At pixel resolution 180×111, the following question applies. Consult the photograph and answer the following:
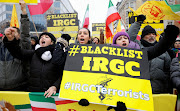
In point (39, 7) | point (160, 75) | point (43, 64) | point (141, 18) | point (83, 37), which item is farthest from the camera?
point (39, 7)

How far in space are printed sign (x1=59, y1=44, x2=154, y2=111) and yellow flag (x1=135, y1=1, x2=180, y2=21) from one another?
2053mm

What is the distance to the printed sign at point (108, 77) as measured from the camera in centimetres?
176

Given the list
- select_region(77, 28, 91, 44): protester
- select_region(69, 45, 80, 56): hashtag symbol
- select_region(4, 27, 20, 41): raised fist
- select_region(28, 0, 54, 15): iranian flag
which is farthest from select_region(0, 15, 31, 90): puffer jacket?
select_region(28, 0, 54, 15): iranian flag

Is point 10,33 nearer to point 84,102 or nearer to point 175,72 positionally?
point 84,102

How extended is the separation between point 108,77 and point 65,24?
7850 mm

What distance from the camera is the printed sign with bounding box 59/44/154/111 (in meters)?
1.76

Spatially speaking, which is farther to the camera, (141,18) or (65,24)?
(65,24)

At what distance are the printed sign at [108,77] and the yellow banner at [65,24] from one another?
23.0 feet

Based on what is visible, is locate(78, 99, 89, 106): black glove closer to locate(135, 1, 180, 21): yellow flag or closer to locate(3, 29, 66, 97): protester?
locate(3, 29, 66, 97): protester

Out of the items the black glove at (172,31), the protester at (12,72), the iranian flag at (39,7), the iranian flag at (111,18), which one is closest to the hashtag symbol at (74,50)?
the protester at (12,72)

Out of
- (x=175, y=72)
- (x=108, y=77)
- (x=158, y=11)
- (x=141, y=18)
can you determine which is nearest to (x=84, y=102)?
(x=108, y=77)

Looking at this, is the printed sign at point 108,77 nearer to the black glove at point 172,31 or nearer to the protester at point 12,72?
the black glove at point 172,31

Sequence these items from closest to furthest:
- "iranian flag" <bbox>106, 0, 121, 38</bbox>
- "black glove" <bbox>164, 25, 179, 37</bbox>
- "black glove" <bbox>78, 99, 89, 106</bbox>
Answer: "black glove" <bbox>78, 99, 89, 106</bbox>, "black glove" <bbox>164, 25, 179, 37</bbox>, "iranian flag" <bbox>106, 0, 121, 38</bbox>

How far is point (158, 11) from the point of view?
160 inches
